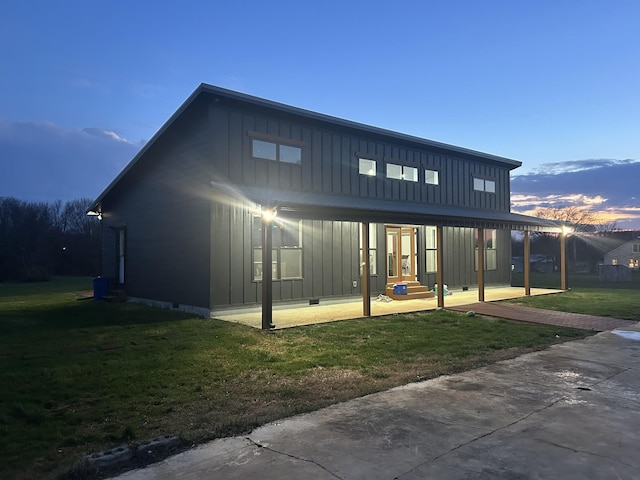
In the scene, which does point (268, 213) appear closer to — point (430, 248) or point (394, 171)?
point (394, 171)

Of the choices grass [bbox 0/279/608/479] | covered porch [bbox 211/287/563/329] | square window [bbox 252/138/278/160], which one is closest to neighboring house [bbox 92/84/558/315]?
square window [bbox 252/138/278/160]

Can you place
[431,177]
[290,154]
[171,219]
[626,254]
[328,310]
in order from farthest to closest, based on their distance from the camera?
[626,254]
[431,177]
[171,219]
[290,154]
[328,310]

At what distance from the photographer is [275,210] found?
9.22 meters

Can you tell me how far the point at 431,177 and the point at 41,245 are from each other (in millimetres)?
39682

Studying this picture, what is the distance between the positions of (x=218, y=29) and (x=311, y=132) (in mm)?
5289

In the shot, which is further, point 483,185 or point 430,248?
point 483,185

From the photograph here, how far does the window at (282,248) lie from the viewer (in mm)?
11834

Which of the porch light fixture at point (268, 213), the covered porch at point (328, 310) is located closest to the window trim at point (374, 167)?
the covered porch at point (328, 310)

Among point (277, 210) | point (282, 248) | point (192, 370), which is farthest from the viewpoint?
point (282, 248)

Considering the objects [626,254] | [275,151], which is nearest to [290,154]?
[275,151]

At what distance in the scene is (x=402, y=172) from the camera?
51.8 ft

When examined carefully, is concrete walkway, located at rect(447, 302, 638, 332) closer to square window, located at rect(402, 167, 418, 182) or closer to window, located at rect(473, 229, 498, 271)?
square window, located at rect(402, 167, 418, 182)

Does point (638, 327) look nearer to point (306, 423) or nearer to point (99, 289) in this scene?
point (306, 423)

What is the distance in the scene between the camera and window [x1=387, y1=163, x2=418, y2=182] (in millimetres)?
15422
